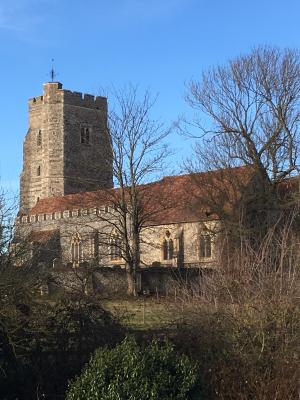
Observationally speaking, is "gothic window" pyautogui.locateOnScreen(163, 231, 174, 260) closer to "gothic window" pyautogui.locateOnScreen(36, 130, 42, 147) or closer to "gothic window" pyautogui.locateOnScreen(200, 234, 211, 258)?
"gothic window" pyautogui.locateOnScreen(200, 234, 211, 258)

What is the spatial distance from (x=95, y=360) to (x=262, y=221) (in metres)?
27.8

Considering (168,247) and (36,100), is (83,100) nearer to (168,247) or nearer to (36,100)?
(36,100)

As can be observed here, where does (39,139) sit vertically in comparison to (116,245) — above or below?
above

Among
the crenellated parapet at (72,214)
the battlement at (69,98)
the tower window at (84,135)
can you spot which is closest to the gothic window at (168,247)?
the crenellated parapet at (72,214)

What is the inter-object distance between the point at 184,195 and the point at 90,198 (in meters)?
6.00

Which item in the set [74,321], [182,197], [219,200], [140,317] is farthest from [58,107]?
[74,321]

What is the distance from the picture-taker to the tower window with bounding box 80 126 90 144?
6669 centimetres

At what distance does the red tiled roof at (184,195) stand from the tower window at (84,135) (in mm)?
17997

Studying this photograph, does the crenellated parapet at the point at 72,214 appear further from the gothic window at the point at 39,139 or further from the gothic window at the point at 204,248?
the gothic window at the point at 39,139

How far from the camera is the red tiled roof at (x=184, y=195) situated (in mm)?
37312

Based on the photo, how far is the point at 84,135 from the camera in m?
67.1

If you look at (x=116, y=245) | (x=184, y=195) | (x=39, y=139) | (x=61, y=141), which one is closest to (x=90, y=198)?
(x=184, y=195)

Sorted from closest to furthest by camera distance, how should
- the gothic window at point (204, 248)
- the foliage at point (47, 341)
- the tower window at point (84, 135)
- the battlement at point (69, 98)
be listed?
1. the foliage at point (47, 341)
2. the gothic window at point (204, 248)
3. the battlement at point (69, 98)
4. the tower window at point (84, 135)

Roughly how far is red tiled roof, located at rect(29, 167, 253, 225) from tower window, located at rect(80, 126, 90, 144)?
17997mm
